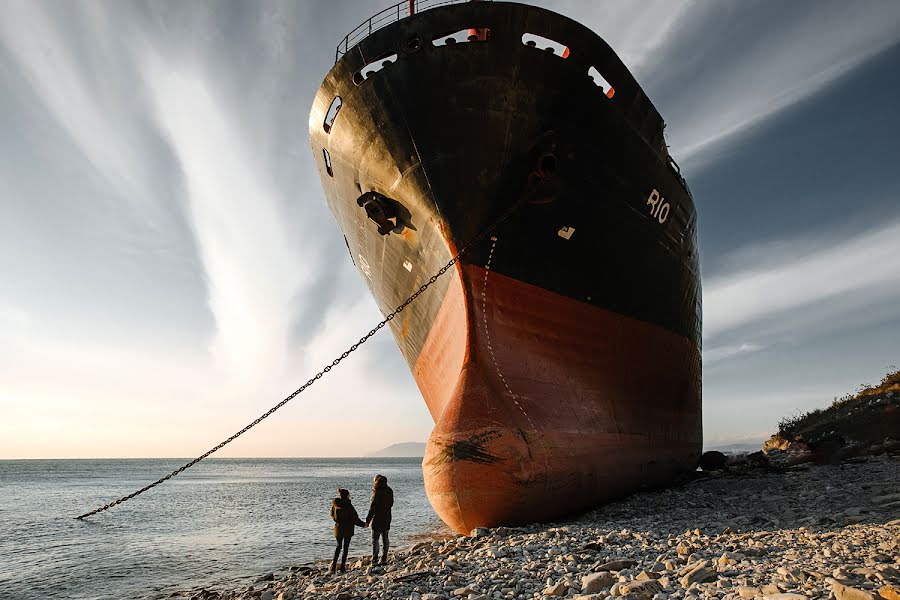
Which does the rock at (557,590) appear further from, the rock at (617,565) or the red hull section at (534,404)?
the red hull section at (534,404)

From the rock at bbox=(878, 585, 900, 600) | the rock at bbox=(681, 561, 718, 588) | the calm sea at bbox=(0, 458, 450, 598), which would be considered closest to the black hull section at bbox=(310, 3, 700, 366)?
the rock at bbox=(681, 561, 718, 588)

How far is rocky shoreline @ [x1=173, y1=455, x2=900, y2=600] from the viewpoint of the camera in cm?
337

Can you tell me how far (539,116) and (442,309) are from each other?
3.44m

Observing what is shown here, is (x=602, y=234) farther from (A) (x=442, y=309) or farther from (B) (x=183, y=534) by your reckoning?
(B) (x=183, y=534)

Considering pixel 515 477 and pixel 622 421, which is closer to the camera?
pixel 515 477

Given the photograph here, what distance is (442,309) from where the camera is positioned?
329 inches

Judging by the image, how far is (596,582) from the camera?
3797 mm

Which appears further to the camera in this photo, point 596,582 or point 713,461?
point 713,461

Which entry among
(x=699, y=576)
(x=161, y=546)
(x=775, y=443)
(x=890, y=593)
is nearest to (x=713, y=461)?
(x=775, y=443)

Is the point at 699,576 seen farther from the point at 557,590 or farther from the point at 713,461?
the point at 713,461

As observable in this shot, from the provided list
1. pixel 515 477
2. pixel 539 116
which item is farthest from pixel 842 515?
pixel 539 116

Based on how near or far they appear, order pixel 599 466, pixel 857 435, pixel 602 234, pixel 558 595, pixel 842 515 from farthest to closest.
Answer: pixel 857 435 → pixel 602 234 → pixel 599 466 → pixel 842 515 → pixel 558 595

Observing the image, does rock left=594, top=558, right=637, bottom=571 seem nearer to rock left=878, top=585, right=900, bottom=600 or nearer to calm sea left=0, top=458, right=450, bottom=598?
rock left=878, top=585, right=900, bottom=600

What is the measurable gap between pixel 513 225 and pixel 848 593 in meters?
5.71
